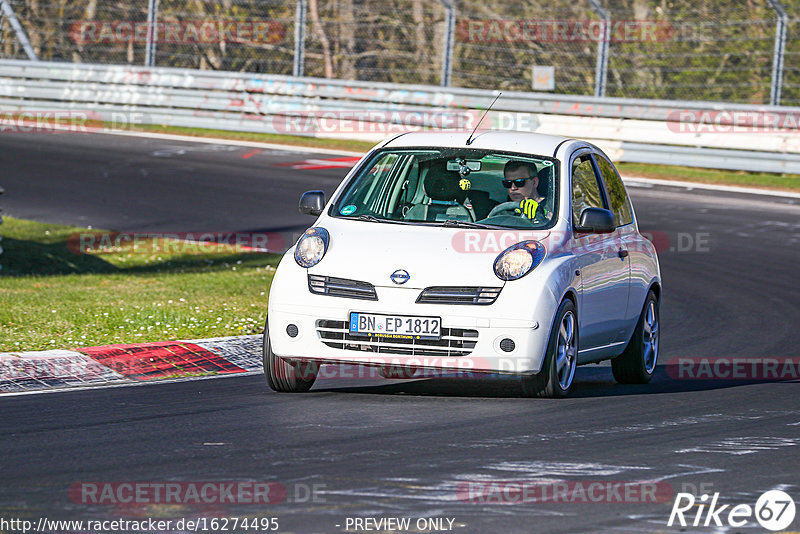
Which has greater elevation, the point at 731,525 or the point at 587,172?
the point at 587,172

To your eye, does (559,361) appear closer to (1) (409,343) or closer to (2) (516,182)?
(1) (409,343)

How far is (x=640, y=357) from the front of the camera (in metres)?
10.2

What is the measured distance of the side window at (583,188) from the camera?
31.4 feet

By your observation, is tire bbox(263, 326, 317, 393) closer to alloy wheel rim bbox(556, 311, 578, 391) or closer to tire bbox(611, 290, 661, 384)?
alloy wheel rim bbox(556, 311, 578, 391)

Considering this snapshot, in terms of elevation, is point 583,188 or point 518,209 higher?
point 583,188

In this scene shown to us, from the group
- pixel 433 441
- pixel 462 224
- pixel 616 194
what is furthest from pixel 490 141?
pixel 433 441

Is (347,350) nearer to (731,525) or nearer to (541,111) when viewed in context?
(731,525)

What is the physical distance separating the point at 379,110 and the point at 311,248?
19021mm

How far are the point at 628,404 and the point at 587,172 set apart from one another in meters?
1.86

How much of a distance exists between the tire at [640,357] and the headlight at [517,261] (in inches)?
69.1

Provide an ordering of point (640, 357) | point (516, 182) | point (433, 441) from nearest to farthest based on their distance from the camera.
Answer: point (433, 441) → point (516, 182) → point (640, 357)

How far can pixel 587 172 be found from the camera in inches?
395

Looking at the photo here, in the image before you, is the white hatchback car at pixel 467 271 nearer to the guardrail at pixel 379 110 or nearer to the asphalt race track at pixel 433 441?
the asphalt race track at pixel 433 441

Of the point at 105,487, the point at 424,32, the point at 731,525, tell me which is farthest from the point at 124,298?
the point at 424,32
